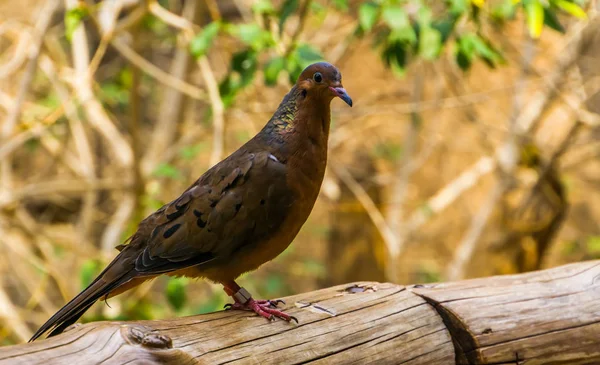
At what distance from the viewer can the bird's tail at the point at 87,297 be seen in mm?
1902

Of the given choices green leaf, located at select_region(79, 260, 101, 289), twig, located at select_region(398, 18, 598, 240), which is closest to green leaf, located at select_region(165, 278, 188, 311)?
green leaf, located at select_region(79, 260, 101, 289)

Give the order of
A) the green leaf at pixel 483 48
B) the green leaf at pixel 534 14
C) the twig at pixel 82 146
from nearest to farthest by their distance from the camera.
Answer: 1. the green leaf at pixel 534 14
2. the green leaf at pixel 483 48
3. the twig at pixel 82 146

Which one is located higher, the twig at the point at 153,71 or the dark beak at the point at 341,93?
the twig at the point at 153,71

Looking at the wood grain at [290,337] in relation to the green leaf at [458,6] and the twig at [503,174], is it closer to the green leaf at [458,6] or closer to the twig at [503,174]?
the green leaf at [458,6]

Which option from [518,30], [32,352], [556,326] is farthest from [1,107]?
[518,30]

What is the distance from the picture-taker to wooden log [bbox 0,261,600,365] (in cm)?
172

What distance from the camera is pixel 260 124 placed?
17.9 ft

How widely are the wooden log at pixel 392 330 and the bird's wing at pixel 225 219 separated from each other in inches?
7.7

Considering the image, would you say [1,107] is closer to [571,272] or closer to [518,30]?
[571,272]

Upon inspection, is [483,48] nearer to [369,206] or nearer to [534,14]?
[534,14]

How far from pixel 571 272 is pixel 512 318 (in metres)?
0.37

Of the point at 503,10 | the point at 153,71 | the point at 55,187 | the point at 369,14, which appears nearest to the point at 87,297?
the point at 369,14

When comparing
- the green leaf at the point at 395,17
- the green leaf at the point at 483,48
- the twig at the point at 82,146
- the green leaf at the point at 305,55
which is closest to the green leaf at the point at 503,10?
the green leaf at the point at 483,48

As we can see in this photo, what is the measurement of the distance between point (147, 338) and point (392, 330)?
0.78 m
